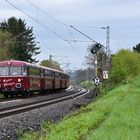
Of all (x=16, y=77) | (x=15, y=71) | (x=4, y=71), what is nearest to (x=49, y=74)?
(x=4, y=71)

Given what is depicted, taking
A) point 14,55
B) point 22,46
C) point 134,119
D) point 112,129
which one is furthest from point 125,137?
point 22,46

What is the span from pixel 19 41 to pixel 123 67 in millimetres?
→ 48047

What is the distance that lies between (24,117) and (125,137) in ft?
44.7

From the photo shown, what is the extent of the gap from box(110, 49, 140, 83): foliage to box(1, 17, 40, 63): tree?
27148 mm

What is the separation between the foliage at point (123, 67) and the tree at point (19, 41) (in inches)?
1069

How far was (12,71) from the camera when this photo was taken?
50438 millimetres

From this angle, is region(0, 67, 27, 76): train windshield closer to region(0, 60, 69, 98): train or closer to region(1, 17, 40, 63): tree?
region(0, 60, 69, 98): train

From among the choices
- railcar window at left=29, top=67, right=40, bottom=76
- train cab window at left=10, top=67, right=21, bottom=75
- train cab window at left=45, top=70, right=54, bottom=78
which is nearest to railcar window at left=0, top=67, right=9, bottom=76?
train cab window at left=10, top=67, right=21, bottom=75

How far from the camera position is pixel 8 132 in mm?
18859

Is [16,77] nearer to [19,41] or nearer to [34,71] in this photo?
[34,71]

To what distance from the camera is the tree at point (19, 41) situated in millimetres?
111131

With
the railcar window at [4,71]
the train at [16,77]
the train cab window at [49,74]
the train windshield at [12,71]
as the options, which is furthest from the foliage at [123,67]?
the railcar window at [4,71]

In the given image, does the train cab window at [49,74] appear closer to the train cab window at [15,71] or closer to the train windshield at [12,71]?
the train windshield at [12,71]

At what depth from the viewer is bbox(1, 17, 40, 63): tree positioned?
11113cm
